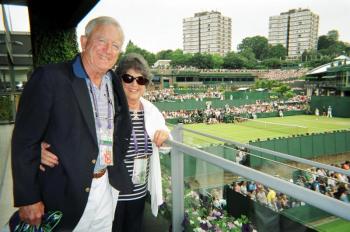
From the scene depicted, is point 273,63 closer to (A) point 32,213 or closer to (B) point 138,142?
(B) point 138,142

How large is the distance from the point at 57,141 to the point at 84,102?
24 cm

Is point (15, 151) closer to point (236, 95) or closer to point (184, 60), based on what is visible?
point (236, 95)

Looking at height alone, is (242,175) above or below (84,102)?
below

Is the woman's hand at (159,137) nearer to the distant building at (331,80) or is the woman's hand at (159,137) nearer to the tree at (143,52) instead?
the distant building at (331,80)

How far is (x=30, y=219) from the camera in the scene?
61.6 inches

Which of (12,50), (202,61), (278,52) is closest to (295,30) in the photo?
(278,52)

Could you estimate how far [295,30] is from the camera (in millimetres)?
186250

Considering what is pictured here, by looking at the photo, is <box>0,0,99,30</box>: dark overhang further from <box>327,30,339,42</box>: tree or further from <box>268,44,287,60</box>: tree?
<box>327,30,339,42</box>: tree

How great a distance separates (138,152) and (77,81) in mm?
771

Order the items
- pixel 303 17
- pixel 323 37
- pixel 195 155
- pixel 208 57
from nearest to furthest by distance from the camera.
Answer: pixel 195 155, pixel 208 57, pixel 323 37, pixel 303 17

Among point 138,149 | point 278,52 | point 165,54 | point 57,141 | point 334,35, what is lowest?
point 138,149

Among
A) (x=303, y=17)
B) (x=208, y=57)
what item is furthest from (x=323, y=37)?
(x=208, y=57)

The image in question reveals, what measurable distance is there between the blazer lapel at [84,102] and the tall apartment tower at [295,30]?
187m

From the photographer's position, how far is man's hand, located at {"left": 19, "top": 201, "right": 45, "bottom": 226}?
1555 millimetres
